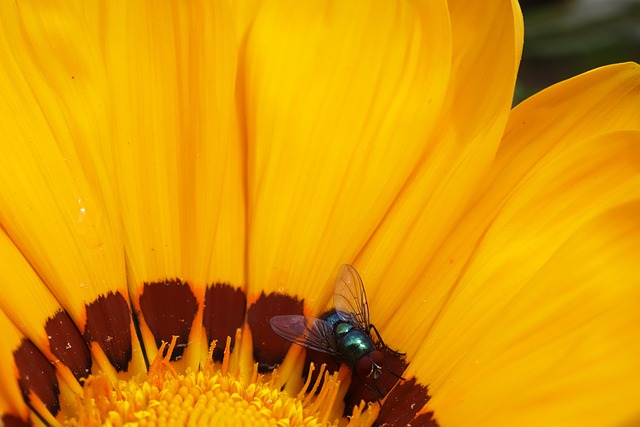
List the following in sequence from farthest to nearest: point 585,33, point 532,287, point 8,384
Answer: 1. point 585,33
2. point 532,287
3. point 8,384

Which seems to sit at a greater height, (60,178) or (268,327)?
(60,178)

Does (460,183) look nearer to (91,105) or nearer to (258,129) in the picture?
(258,129)

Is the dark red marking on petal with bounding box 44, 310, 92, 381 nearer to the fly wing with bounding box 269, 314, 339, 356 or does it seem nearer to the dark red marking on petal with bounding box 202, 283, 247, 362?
the dark red marking on petal with bounding box 202, 283, 247, 362

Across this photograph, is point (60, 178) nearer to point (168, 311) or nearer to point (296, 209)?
point (168, 311)

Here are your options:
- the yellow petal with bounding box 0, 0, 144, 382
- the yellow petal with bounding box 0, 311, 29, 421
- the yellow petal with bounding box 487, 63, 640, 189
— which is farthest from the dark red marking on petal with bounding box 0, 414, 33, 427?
the yellow petal with bounding box 487, 63, 640, 189

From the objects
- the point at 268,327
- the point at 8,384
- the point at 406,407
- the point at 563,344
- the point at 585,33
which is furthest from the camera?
the point at 585,33

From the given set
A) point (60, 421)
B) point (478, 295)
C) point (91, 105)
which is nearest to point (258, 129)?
point (91, 105)

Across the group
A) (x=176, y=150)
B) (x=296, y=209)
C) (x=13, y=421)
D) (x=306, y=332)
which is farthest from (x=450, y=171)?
(x=13, y=421)
